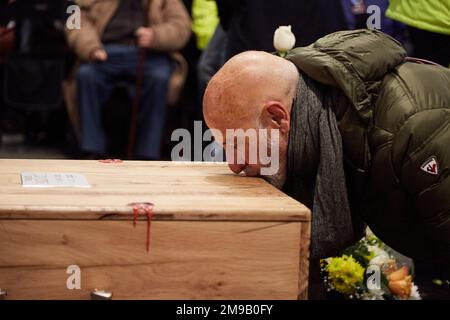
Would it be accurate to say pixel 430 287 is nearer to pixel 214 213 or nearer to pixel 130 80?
pixel 214 213

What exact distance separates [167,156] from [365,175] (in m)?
3.02

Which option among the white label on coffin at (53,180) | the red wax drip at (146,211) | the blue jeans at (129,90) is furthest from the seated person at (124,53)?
the red wax drip at (146,211)

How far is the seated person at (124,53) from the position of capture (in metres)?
3.99

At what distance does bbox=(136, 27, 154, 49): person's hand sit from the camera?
3.98 metres

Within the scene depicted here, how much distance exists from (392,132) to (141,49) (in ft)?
8.33

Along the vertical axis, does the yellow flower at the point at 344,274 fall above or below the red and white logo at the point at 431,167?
below

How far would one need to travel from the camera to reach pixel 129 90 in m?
4.10

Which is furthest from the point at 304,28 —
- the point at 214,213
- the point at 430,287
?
the point at 214,213

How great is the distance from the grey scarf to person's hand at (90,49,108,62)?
2367 mm

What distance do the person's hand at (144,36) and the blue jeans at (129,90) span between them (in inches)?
1.8

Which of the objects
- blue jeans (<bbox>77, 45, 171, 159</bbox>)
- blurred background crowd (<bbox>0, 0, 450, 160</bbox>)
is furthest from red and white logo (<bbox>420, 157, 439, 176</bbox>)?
blue jeans (<bbox>77, 45, 171, 159</bbox>)

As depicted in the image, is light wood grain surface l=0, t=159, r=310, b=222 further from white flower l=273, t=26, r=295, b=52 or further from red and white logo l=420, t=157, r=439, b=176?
white flower l=273, t=26, r=295, b=52

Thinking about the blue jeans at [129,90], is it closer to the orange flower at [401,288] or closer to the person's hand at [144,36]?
the person's hand at [144,36]

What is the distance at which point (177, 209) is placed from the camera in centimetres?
144
